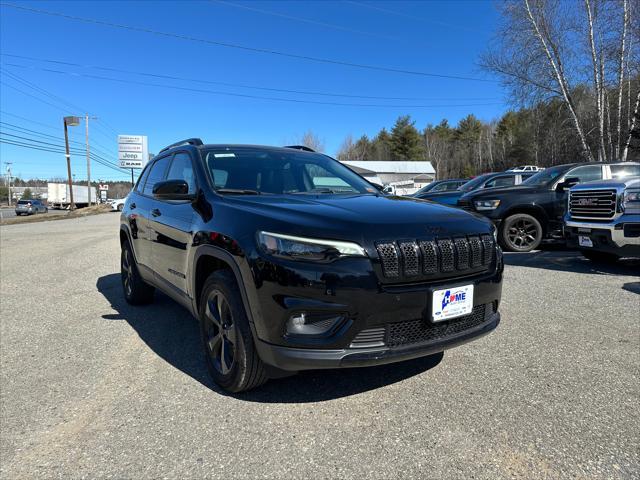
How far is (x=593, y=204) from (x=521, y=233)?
6.81 ft

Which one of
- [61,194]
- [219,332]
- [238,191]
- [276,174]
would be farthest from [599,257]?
[61,194]

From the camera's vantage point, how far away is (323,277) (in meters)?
2.13

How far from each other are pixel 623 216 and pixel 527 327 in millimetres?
2926

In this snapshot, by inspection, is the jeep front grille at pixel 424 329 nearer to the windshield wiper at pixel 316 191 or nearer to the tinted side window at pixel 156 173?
the windshield wiper at pixel 316 191

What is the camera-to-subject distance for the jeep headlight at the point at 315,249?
2178mm

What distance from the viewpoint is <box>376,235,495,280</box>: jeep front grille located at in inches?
87.4

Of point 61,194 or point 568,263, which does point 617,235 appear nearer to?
point 568,263

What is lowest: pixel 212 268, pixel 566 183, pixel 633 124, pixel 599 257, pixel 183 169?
pixel 599 257

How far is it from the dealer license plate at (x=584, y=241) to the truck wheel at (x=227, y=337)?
5.52 m

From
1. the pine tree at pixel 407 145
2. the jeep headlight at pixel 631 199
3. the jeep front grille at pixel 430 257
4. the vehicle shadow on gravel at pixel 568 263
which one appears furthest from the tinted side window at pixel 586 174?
the pine tree at pixel 407 145

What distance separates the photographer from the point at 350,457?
2.05m

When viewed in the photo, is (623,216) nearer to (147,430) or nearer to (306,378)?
(306,378)

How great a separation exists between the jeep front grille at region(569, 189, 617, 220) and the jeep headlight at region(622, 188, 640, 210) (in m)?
0.13

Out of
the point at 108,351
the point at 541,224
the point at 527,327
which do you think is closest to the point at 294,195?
the point at 108,351
